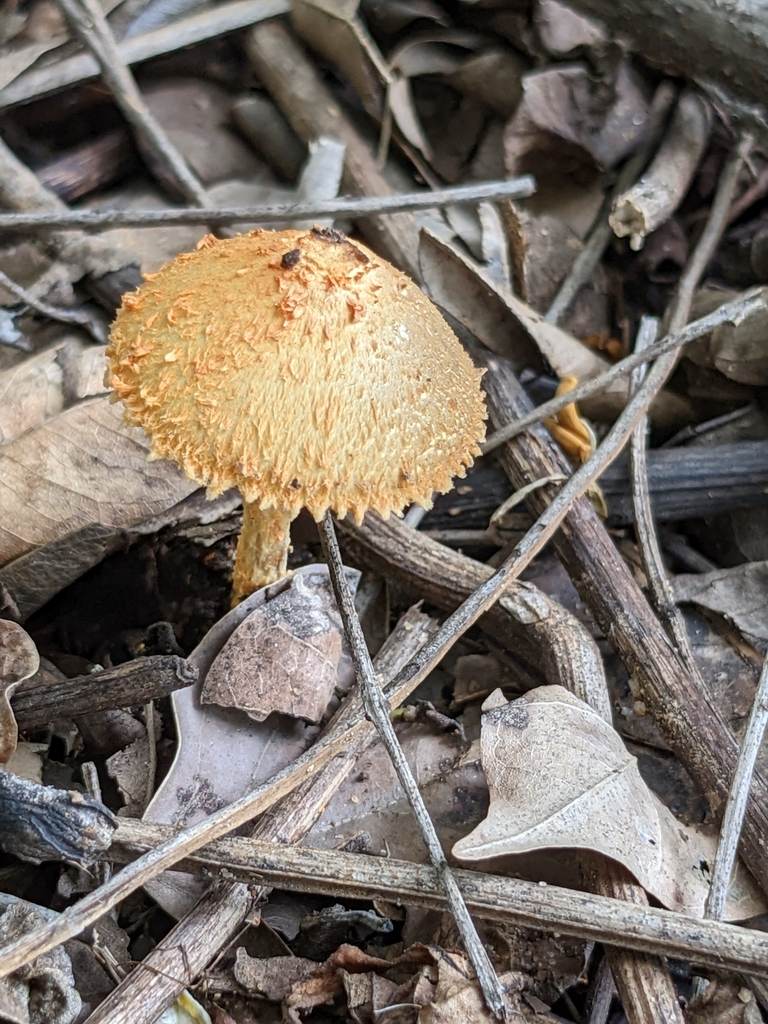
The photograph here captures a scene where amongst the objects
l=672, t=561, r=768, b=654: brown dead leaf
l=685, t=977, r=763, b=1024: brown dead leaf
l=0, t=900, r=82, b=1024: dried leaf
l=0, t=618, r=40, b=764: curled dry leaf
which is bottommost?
l=672, t=561, r=768, b=654: brown dead leaf

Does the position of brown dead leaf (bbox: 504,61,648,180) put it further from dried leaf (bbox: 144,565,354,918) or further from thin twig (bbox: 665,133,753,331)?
dried leaf (bbox: 144,565,354,918)

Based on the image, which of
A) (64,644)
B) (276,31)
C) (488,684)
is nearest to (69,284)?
(64,644)

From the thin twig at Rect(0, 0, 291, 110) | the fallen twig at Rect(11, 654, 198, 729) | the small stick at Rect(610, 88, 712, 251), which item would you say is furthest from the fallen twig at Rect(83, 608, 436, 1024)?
the thin twig at Rect(0, 0, 291, 110)

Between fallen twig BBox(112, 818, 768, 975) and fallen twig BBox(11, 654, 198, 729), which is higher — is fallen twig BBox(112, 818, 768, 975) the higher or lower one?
the lower one

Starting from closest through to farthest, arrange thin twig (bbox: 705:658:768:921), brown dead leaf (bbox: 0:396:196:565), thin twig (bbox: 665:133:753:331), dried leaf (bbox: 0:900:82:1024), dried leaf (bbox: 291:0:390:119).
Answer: dried leaf (bbox: 0:900:82:1024) < thin twig (bbox: 705:658:768:921) < brown dead leaf (bbox: 0:396:196:565) < thin twig (bbox: 665:133:753:331) < dried leaf (bbox: 291:0:390:119)

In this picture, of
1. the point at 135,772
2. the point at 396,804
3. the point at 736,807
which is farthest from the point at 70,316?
the point at 736,807

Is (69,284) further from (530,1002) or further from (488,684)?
(530,1002)

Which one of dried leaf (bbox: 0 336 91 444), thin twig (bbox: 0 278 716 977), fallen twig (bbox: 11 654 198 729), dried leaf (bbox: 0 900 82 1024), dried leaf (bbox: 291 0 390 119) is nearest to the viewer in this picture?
thin twig (bbox: 0 278 716 977)
